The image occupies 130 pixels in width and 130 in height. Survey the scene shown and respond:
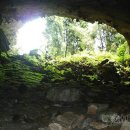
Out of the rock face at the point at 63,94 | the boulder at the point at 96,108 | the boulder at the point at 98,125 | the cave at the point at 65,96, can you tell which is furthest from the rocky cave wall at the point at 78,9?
the boulder at the point at 98,125

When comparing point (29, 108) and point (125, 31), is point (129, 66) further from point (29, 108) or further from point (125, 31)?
point (29, 108)

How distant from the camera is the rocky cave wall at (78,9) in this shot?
7.34m

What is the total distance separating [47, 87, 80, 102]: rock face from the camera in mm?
6113

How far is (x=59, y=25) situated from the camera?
1705cm

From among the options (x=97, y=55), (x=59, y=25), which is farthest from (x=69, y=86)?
(x=59, y=25)

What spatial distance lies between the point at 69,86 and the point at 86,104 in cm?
92

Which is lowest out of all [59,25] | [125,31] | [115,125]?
[115,125]

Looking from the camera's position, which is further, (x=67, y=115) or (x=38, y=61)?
(x=38, y=61)

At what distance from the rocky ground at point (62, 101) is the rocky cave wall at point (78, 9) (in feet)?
5.07

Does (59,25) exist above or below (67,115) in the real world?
above

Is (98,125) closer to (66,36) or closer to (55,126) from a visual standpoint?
(55,126)

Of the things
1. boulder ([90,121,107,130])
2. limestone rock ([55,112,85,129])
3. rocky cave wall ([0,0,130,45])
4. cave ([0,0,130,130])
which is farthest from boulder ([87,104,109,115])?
rocky cave wall ([0,0,130,45])

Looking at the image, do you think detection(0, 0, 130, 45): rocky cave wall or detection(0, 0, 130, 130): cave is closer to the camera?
detection(0, 0, 130, 130): cave

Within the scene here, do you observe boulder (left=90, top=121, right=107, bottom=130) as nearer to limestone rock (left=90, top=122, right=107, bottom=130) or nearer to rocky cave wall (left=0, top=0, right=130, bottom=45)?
limestone rock (left=90, top=122, right=107, bottom=130)
